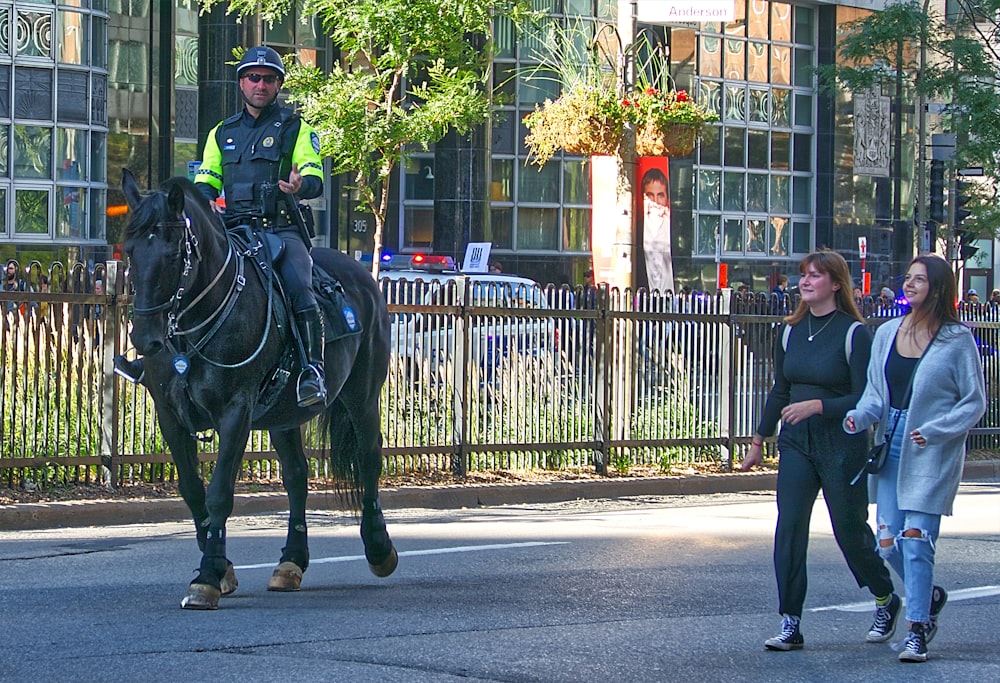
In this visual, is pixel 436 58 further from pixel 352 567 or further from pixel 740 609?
pixel 740 609

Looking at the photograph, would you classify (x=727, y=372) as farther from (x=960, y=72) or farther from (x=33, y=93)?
(x=33, y=93)

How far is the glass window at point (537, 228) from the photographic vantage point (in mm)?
43281

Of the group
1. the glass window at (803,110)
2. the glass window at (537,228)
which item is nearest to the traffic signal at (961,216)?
the glass window at (537,228)

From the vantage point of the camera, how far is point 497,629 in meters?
7.98

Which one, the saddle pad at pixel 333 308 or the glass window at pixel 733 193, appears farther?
the glass window at pixel 733 193

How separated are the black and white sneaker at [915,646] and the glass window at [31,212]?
2783 cm

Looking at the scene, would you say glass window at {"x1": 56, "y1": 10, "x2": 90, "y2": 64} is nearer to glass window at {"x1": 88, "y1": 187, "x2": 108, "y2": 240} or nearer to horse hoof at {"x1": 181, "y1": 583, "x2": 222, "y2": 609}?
glass window at {"x1": 88, "y1": 187, "x2": 108, "y2": 240}

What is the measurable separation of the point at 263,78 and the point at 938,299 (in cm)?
405

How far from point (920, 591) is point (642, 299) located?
1010 cm

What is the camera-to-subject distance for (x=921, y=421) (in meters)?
7.68

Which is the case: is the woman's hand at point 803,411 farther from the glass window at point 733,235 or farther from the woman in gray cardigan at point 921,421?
the glass window at point 733,235

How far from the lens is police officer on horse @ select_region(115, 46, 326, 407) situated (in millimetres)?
9516

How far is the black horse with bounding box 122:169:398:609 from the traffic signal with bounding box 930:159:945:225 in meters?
21.9

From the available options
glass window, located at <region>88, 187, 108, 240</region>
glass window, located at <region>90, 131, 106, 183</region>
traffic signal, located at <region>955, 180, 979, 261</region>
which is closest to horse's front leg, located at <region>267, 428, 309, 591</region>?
traffic signal, located at <region>955, 180, 979, 261</region>
